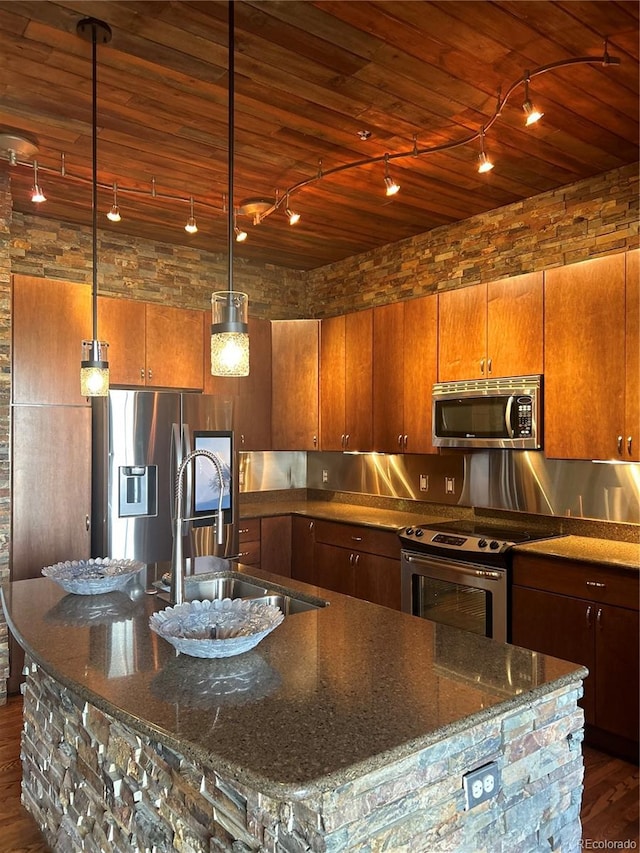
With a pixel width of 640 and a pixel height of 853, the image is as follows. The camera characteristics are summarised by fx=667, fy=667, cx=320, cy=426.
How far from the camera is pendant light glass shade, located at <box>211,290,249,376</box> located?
200 cm

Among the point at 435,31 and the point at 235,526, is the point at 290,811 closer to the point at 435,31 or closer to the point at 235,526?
the point at 435,31

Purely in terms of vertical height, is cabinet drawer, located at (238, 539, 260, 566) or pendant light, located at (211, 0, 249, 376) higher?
pendant light, located at (211, 0, 249, 376)

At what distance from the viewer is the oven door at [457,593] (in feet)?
11.9

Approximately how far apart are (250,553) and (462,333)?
7.34 ft

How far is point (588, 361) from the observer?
3.61 meters

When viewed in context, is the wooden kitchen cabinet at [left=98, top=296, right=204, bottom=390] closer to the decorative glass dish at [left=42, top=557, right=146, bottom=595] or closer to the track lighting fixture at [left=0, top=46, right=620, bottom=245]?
the track lighting fixture at [left=0, top=46, right=620, bottom=245]

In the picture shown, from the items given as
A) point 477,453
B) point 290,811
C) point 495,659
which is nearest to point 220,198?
point 477,453

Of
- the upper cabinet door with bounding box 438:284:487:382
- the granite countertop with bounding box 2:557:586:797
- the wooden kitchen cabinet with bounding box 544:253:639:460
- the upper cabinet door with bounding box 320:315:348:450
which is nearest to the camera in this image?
the granite countertop with bounding box 2:557:586:797

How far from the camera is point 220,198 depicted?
4.26m

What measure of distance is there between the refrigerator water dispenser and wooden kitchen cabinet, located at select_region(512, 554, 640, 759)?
2.31 meters

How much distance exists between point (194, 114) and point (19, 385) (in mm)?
1937

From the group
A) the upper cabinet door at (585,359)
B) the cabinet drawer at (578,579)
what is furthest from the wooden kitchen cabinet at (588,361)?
the cabinet drawer at (578,579)

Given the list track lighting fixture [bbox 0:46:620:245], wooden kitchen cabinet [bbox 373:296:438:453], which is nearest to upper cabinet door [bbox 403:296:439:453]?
wooden kitchen cabinet [bbox 373:296:438:453]

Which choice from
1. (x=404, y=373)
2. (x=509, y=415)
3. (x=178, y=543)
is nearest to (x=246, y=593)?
(x=178, y=543)
